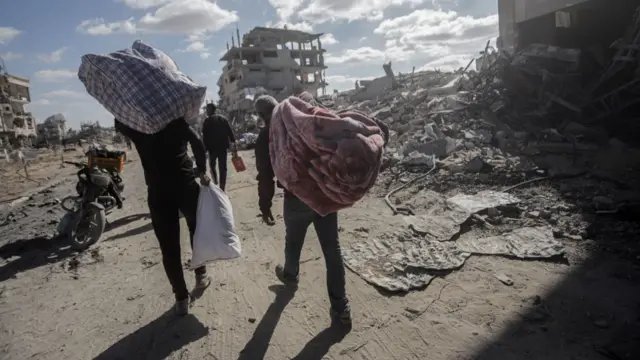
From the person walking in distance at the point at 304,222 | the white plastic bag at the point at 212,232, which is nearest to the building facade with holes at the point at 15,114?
the white plastic bag at the point at 212,232

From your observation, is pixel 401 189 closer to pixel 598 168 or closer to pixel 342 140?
pixel 598 168

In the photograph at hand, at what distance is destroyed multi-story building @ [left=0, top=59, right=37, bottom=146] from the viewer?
37656mm

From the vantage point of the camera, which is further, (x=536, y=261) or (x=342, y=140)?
(x=536, y=261)

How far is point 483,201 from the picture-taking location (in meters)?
4.97

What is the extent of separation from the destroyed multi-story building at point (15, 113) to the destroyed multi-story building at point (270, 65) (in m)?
23.0

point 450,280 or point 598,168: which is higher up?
point 598,168

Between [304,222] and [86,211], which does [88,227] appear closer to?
[86,211]

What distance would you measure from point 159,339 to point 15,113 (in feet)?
172

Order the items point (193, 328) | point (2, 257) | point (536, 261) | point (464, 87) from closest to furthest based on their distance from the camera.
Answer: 1. point (193, 328)
2. point (536, 261)
3. point (2, 257)
4. point (464, 87)

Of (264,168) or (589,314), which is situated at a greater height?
(264,168)

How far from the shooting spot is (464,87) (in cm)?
1462

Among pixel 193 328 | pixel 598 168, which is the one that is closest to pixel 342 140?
pixel 193 328

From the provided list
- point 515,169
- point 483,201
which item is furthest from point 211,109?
point 515,169

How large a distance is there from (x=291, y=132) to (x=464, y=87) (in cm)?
1442
